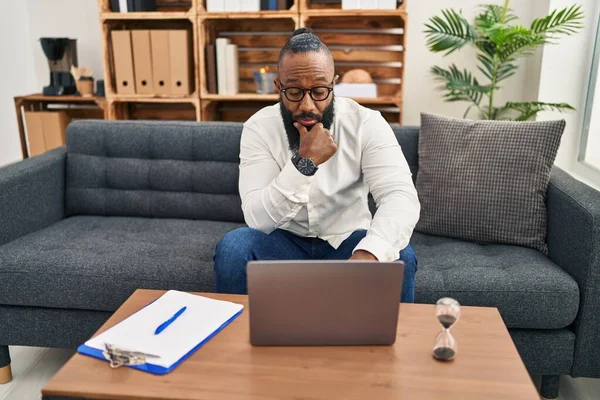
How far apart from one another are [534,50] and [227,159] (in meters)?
1.95

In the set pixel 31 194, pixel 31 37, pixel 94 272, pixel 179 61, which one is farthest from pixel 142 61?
pixel 94 272

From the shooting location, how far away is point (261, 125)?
1.68m

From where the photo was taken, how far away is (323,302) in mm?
1019

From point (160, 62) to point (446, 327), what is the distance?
8.39 feet

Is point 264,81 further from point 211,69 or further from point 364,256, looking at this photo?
point 364,256

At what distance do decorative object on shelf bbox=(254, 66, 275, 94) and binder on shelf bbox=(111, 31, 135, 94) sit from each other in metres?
0.71

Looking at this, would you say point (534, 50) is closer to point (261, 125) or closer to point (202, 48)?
point (202, 48)

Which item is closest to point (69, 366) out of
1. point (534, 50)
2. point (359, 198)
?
point (359, 198)

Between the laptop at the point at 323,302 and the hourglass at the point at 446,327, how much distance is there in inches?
3.2

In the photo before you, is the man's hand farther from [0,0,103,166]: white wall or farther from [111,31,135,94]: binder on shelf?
[0,0,103,166]: white wall

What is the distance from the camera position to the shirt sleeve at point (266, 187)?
56.6 inches

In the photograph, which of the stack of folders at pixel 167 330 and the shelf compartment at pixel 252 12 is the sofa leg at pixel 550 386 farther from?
the shelf compartment at pixel 252 12

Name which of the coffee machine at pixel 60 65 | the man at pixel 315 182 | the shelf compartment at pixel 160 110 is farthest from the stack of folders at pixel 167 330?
the coffee machine at pixel 60 65

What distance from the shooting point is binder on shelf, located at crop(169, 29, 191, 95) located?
3.09m
